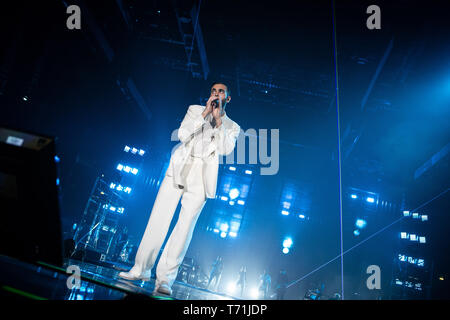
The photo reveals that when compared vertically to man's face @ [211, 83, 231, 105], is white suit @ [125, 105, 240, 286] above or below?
below

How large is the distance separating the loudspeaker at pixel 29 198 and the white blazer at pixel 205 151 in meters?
1.16

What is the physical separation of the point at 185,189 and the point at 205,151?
0.42 m

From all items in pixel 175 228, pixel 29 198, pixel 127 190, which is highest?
pixel 127 190

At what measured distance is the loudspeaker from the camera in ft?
4.50

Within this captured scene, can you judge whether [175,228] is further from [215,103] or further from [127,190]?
[127,190]

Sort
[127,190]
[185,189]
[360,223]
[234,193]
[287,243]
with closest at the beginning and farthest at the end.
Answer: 1. [185,189]
2. [127,190]
3. [360,223]
4. [287,243]
5. [234,193]

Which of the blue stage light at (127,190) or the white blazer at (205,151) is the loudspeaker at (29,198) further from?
the blue stage light at (127,190)

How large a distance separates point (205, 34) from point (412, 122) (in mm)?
6935

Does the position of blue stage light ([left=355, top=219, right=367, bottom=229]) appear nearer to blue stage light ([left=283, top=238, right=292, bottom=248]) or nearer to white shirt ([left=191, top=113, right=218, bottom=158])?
blue stage light ([left=283, top=238, right=292, bottom=248])

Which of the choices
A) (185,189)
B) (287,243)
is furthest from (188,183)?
(287,243)

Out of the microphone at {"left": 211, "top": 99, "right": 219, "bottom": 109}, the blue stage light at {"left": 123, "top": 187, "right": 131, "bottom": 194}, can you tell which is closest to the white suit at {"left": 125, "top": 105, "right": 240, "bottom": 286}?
the microphone at {"left": 211, "top": 99, "right": 219, "bottom": 109}

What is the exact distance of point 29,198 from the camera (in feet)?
4.84

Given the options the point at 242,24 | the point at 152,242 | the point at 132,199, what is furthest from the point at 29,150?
the point at 132,199
